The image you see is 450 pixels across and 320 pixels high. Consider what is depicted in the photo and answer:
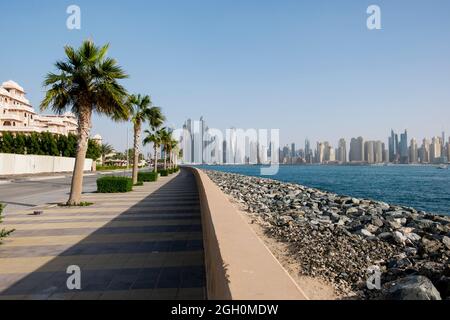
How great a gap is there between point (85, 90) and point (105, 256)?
31.4 ft

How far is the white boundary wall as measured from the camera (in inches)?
1666

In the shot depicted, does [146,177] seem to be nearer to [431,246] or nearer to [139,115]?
[139,115]

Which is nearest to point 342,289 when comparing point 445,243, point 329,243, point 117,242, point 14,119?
point 329,243

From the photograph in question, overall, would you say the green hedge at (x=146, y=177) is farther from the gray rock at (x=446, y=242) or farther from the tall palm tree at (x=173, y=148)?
the gray rock at (x=446, y=242)

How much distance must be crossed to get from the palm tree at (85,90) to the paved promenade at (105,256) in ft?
13.3

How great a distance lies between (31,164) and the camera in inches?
1909

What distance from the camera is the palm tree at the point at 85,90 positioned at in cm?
1358

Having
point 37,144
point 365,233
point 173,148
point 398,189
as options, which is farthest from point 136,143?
point 37,144

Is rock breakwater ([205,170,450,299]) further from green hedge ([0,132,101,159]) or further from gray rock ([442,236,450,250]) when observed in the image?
green hedge ([0,132,101,159])

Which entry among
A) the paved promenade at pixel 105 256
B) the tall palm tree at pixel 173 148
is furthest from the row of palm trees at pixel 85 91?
the tall palm tree at pixel 173 148

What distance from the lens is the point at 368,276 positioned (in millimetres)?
5137
